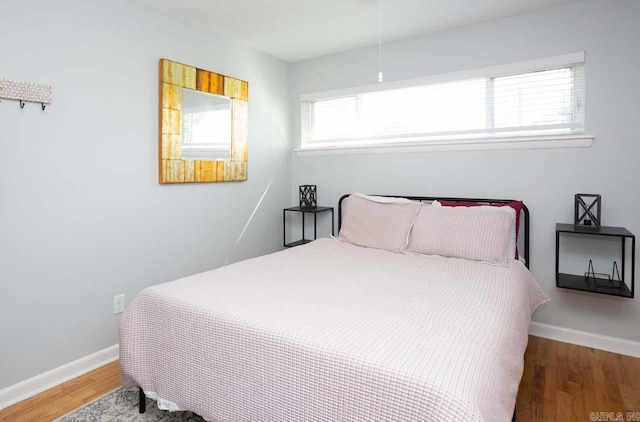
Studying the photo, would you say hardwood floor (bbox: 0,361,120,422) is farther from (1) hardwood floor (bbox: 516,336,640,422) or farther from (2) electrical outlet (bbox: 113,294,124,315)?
(1) hardwood floor (bbox: 516,336,640,422)

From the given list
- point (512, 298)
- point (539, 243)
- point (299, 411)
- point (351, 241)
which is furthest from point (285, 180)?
point (299, 411)

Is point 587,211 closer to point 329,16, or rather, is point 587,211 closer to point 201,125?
point 329,16

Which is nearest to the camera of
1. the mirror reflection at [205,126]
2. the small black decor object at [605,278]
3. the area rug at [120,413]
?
the area rug at [120,413]

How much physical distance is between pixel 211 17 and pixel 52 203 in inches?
67.5

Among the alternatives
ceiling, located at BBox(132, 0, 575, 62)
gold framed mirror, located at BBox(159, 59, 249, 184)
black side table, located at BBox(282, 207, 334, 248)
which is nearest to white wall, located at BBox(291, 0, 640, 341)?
ceiling, located at BBox(132, 0, 575, 62)

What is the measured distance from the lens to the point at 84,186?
239 centimetres

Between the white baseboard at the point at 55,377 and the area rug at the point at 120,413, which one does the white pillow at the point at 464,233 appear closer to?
the area rug at the point at 120,413

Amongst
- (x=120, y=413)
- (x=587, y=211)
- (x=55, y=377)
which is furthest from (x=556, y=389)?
(x=55, y=377)

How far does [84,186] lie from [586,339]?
354 cm

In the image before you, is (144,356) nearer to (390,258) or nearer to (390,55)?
(390,258)

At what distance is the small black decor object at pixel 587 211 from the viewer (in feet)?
8.30

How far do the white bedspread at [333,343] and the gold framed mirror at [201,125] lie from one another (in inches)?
44.7

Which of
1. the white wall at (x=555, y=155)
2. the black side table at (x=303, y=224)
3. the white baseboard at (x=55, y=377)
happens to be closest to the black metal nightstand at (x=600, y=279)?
the white wall at (x=555, y=155)

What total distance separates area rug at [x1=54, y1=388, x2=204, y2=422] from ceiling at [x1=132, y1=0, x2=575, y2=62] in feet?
8.21
